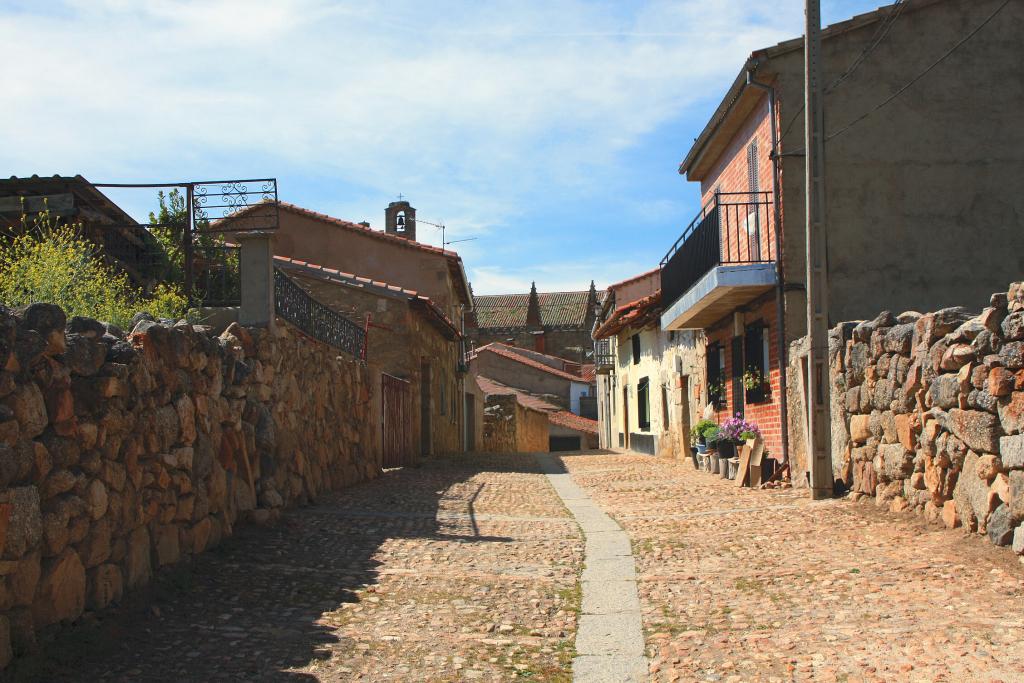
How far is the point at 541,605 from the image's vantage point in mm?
6297

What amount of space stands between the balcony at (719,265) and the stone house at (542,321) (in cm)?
5229

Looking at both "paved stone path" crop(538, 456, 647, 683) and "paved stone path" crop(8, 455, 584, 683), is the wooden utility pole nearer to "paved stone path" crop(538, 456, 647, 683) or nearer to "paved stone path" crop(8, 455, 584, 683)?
"paved stone path" crop(538, 456, 647, 683)

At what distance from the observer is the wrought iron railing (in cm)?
1035

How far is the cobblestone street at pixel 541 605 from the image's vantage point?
4809 millimetres

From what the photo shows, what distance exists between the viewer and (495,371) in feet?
172

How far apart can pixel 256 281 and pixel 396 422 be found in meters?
7.60

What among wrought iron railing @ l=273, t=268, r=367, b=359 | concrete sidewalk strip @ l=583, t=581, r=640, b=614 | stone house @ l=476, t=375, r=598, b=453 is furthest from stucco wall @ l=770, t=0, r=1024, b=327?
stone house @ l=476, t=375, r=598, b=453

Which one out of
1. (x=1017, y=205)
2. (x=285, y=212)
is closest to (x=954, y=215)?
(x=1017, y=205)

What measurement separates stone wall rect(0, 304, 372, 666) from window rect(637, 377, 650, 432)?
1718cm

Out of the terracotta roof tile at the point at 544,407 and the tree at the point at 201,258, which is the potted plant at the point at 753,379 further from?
the terracotta roof tile at the point at 544,407

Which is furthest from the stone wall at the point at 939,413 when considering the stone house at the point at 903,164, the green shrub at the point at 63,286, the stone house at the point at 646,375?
the stone house at the point at 646,375

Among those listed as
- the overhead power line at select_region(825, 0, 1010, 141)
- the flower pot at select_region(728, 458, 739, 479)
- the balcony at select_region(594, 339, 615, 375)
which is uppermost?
the overhead power line at select_region(825, 0, 1010, 141)

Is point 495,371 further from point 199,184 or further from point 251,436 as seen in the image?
point 251,436

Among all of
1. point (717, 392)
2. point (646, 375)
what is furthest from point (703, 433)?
point (646, 375)
